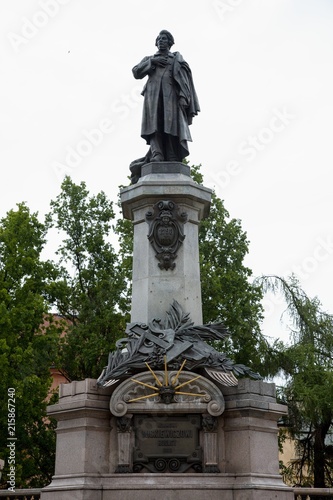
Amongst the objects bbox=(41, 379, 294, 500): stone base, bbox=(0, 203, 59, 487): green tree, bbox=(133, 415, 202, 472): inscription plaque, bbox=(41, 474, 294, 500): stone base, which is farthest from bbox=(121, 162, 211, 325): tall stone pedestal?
bbox=(0, 203, 59, 487): green tree

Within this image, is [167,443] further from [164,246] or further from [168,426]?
[164,246]

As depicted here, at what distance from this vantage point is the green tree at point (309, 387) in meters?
25.1

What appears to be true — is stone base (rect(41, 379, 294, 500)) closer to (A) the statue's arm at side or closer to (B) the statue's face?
(A) the statue's arm at side

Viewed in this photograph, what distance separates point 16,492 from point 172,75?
8063mm

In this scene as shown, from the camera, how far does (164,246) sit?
12.5 meters

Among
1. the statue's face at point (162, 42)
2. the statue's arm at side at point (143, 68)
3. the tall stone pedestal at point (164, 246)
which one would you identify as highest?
the statue's face at point (162, 42)

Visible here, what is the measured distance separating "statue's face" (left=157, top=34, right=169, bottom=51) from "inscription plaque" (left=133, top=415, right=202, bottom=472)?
726 centimetres

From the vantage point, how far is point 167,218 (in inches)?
494

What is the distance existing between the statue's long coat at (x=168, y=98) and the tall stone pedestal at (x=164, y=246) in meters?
0.97

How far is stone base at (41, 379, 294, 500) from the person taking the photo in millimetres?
10141

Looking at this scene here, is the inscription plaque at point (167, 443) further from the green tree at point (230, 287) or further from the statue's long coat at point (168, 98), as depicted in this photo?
the green tree at point (230, 287)

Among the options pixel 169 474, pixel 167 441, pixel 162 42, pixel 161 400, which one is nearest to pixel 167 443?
pixel 167 441

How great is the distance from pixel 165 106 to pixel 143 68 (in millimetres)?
923

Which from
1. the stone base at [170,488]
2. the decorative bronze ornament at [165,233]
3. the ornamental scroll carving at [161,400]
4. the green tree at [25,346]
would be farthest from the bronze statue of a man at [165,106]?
the green tree at [25,346]
